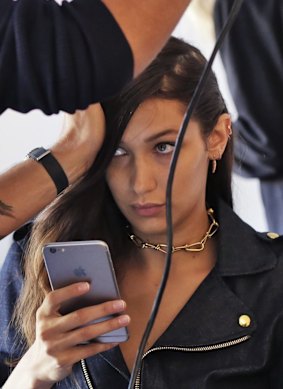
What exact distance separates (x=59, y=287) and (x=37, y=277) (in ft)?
0.74

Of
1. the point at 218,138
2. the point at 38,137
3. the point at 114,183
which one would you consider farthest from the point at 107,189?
the point at 38,137

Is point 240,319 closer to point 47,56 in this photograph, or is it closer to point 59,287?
point 59,287

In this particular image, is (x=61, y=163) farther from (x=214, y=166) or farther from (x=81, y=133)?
(x=214, y=166)

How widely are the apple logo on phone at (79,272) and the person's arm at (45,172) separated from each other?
86 mm

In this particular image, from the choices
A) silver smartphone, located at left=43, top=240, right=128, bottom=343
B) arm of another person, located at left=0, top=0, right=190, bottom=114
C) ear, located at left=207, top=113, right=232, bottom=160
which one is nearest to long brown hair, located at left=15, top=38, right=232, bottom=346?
ear, located at left=207, top=113, right=232, bottom=160

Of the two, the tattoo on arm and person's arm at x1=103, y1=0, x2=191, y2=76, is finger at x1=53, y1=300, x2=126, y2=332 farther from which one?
person's arm at x1=103, y1=0, x2=191, y2=76

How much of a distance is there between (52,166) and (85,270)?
0.46ft

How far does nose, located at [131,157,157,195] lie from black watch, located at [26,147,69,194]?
6.1 inches

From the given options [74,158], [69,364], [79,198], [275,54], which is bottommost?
[69,364]

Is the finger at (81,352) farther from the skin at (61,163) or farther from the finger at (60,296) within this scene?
the skin at (61,163)

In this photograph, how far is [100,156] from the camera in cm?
115

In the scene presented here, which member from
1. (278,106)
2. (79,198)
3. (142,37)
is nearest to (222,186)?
(79,198)

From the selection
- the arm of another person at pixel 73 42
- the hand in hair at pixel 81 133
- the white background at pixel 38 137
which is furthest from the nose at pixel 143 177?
the white background at pixel 38 137

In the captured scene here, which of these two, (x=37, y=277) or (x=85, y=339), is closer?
(x=85, y=339)
